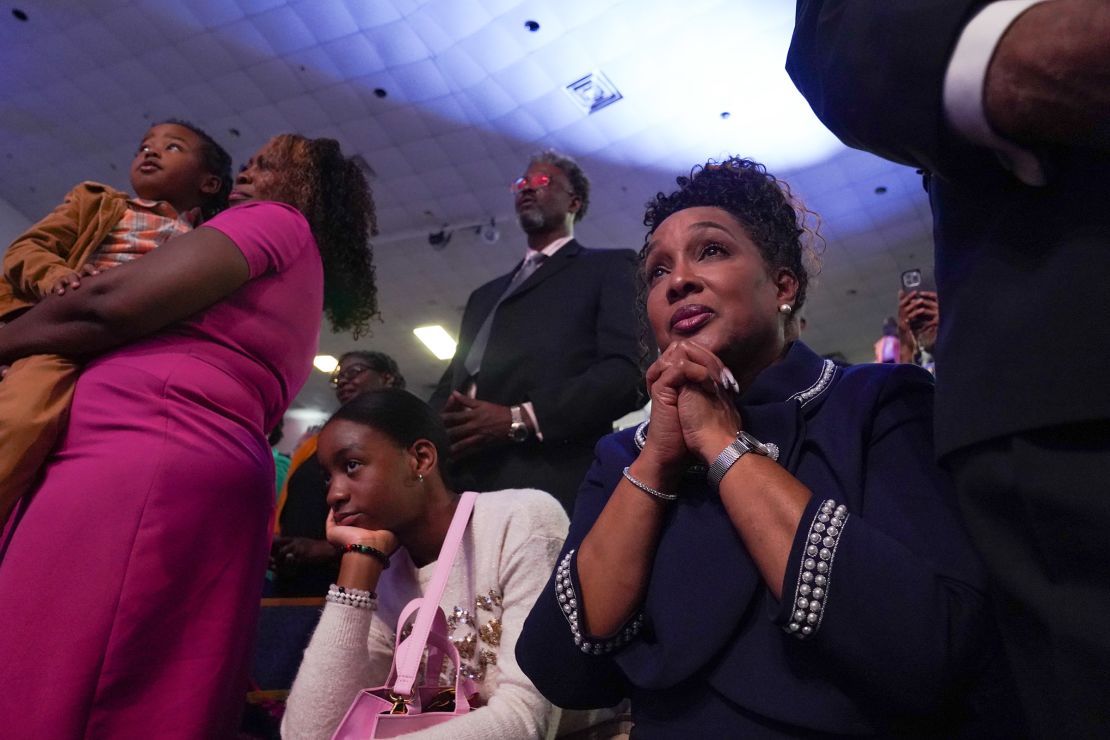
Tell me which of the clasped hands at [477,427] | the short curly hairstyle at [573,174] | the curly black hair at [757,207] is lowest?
the clasped hands at [477,427]

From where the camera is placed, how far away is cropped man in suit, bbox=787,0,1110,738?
0.60 metres

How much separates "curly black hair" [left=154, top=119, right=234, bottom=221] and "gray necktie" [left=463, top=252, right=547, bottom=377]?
889 millimetres

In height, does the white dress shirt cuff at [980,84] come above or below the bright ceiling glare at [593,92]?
below

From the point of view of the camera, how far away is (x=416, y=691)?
150cm

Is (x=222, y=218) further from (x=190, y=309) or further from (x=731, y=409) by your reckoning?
(x=731, y=409)

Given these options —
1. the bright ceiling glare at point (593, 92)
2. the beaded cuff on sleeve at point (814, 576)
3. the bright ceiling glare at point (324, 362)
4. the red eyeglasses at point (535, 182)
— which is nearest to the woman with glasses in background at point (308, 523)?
the red eyeglasses at point (535, 182)

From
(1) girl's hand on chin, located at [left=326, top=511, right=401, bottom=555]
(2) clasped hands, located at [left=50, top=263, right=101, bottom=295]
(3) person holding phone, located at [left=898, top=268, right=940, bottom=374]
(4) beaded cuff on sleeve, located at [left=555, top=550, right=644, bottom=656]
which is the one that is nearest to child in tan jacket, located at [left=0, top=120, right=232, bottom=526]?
(2) clasped hands, located at [left=50, top=263, right=101, bottom=295]

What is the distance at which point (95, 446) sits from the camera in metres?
1.45

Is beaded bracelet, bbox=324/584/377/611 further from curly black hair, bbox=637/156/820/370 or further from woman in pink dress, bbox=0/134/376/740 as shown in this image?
curly black hair, bbox=637/156/820/370

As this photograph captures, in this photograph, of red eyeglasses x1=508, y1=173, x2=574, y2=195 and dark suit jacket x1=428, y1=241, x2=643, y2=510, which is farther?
red eyeglasses x1=508, y1=173, x2=574, y2=195

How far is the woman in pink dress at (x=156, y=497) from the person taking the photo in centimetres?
132

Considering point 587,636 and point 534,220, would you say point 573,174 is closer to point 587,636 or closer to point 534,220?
point 534,220

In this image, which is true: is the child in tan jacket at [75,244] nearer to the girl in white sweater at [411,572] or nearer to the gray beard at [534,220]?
the girl in white sweater at [411,572]

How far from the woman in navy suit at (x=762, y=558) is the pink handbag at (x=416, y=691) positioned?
0.34 m
